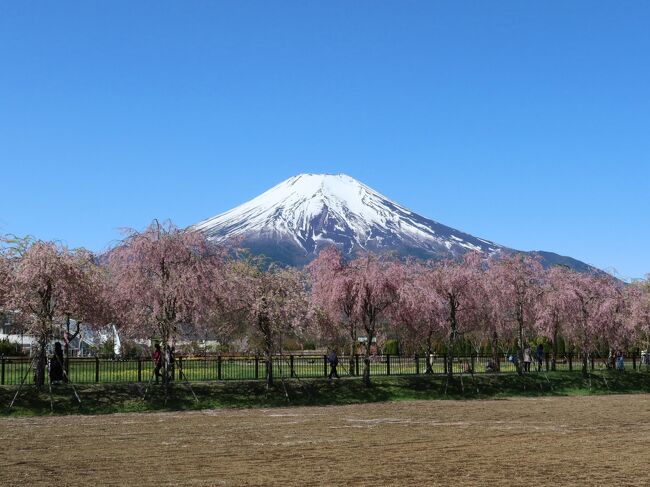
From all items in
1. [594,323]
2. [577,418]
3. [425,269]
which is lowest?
[577,418]

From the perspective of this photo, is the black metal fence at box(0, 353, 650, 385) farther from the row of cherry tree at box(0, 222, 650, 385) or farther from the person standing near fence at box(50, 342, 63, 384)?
the person standing near fence at box(50, 342, 63, 384)

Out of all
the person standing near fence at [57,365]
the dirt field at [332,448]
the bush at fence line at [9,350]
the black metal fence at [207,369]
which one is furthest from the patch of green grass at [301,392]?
the bush at fence line at [9,350]

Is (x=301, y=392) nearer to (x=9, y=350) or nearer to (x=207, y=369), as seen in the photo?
(x=207, y=369)

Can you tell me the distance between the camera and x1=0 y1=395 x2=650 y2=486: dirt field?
16.2m

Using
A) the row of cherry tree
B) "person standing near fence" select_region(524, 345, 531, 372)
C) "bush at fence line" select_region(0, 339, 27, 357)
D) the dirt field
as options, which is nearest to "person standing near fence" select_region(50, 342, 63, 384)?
the row of cherry tree

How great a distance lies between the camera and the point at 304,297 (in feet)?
127

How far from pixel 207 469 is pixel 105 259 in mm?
21744

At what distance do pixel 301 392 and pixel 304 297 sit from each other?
4.60 m

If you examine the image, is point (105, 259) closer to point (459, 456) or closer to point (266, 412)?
point (266, 412)

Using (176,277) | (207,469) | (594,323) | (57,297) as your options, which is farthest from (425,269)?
(207,469)

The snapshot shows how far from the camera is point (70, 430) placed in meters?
24.9

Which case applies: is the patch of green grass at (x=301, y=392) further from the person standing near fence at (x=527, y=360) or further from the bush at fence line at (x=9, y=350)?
the bush at fence line at (x=9, y=350)

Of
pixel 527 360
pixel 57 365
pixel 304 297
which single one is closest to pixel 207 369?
pixel 304 297

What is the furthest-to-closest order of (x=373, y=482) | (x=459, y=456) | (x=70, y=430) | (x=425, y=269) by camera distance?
(x=425, y=269) → (x=70, y=430) → (x=459, y=456) → (x=373, y=482)
